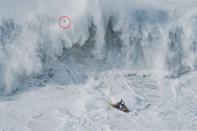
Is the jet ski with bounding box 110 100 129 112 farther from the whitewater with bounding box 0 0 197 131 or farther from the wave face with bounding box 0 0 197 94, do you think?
the wave face with bounding box 0 0 197 94

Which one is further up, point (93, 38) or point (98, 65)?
point (93, 38)

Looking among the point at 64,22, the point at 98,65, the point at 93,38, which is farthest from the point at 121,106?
the point at 64,22

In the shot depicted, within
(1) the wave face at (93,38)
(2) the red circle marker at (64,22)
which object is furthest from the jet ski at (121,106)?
(2) the red circle marker at (64,22)

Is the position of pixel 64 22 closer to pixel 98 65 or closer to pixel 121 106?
pixel 98 65

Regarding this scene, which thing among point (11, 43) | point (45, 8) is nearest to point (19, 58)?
point (11, 43)

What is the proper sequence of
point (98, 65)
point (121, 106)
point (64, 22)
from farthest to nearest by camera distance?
point (64, 22) → point (98, 65) → point (121, 106)

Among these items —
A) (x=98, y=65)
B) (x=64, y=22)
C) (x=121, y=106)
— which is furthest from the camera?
(x=64, y=22)

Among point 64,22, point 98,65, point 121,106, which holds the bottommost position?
point 121,106

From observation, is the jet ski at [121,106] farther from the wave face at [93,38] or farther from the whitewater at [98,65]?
the wave face at [93,38]
